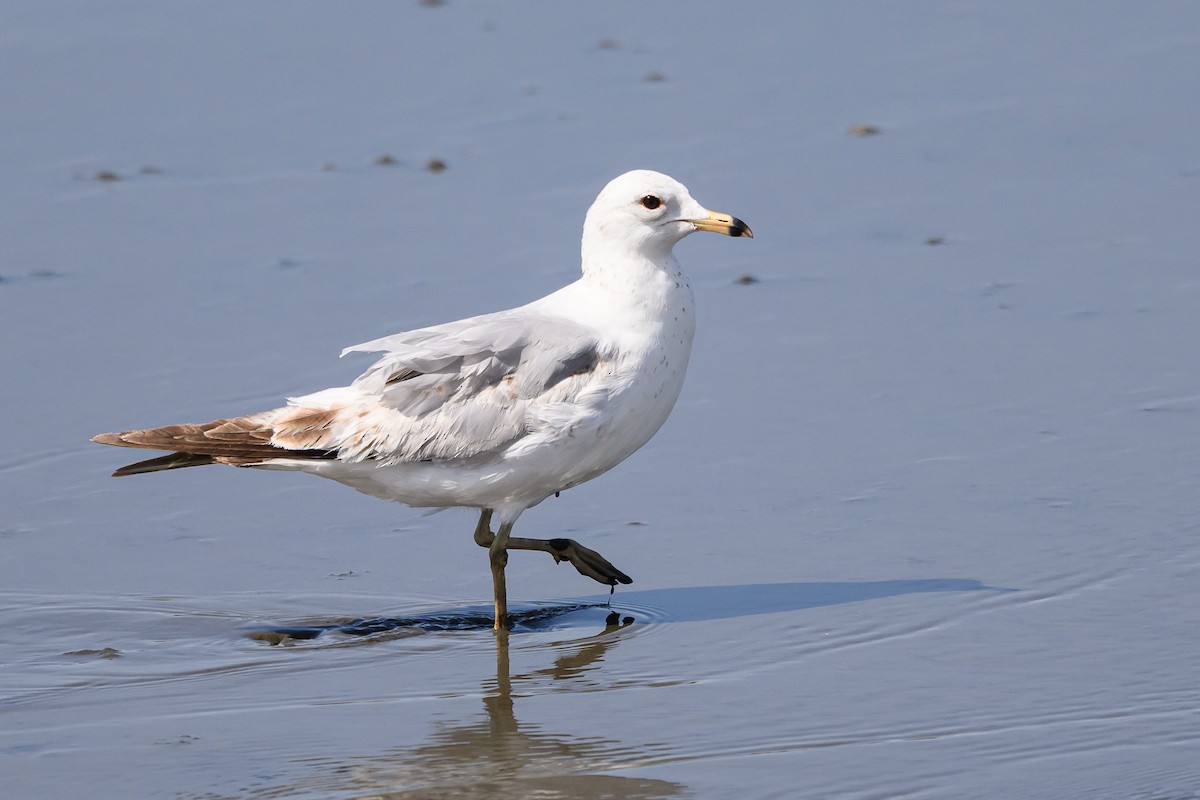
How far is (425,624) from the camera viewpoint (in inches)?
262

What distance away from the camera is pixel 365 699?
6023 millimetres

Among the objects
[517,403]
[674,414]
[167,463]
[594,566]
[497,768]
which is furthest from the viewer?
[674,414]

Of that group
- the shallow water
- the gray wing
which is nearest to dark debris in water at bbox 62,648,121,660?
Result: the shallow water

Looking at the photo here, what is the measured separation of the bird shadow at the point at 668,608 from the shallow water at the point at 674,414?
0.06 ft

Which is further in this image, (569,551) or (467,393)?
(569,551)

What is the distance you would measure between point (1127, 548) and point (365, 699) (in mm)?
2654

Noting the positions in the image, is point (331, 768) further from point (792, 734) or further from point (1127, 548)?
point (1127, 548)

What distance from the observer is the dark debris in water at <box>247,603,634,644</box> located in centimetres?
655

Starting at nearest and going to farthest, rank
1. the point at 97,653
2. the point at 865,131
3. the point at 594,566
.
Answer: the point at 97,653 < the point at 594,566 < the point at 865,131

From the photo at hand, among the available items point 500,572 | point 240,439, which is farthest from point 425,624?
point 240,439

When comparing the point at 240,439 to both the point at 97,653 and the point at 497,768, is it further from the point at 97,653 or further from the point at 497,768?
the point at 497,768

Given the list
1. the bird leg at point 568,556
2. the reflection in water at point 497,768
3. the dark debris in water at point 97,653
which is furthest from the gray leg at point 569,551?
the dark debris in water at point 97,653

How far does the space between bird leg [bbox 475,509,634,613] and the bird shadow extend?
0.36 ft

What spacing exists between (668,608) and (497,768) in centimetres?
136
